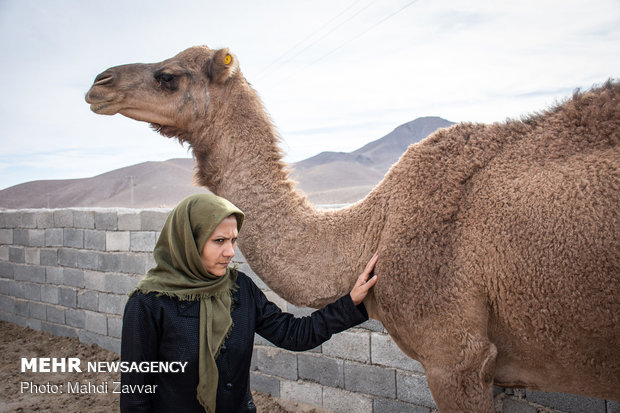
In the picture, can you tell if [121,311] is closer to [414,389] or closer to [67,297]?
[67,297]

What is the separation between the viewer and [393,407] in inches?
179

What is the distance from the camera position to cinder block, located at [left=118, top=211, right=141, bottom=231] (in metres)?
6.70

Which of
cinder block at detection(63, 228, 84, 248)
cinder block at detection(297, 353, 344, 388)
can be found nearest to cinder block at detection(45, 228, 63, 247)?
→ cinder block at detection(63, 228, 84, 248)

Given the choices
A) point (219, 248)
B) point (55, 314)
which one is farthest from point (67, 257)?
point (219, 248)

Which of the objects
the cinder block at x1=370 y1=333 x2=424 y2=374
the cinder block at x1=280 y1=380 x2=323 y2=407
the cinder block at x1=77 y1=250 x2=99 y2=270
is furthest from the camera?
the cinder block at x1=77 y1=250 x2=99 y2=270

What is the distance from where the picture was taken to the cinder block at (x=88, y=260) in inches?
289

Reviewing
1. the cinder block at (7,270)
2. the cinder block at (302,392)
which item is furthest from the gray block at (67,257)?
the cinder block at (302,392)

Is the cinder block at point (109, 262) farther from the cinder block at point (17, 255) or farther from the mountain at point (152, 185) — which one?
the mountain at point (152, 185)

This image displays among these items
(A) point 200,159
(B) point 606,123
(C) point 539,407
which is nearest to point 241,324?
(A) point 200,159

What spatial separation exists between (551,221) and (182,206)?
1753 mm

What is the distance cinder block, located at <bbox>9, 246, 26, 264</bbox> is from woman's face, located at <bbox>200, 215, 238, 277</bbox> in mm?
8120

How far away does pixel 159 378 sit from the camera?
2168 mm

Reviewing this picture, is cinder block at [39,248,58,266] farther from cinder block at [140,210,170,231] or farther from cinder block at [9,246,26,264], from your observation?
cinder block at [140,210,170,231]

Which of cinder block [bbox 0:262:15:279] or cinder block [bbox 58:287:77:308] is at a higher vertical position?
cinder block [bbox 0:262:15:279]
